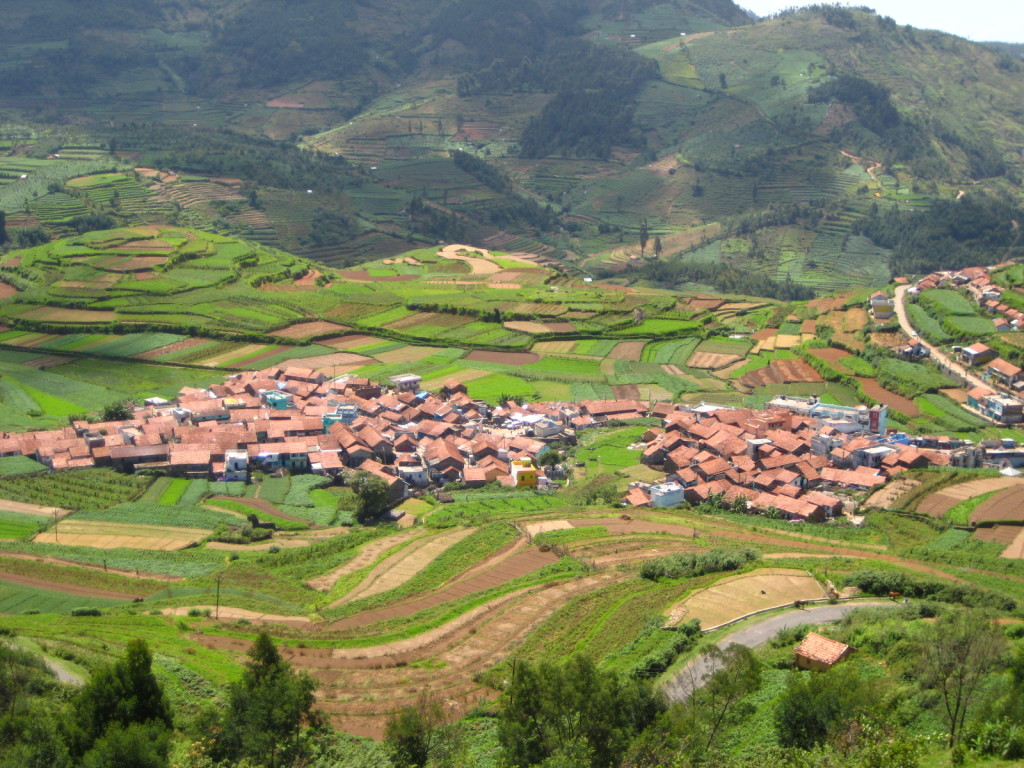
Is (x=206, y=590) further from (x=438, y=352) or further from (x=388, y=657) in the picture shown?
(x=438, y=352)

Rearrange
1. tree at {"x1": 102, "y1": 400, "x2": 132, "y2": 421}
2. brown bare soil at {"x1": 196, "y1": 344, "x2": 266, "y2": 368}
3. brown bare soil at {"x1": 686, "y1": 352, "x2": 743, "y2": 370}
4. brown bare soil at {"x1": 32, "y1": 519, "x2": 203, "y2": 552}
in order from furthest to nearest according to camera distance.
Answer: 1. brown bare soil at {"x1": 686, "y1": 352, "x2": 743, "y2": 370}
2. brown bare soil at {"x1": 196, "y1": 344, "x2": 266, "y2": 368}
3. tree at {"x1": 102, "y1": 400, "x2": 132, "y2": 421}
4. brown bare soil at {"x1": 32, "y1": 519, "x2": 203, "y2": 552}

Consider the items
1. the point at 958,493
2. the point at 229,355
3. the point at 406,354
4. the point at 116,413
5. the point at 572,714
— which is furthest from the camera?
the point at 406,354

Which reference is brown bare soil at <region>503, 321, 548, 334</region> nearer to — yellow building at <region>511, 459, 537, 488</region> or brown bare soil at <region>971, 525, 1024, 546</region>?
yellow building at <region>511, 459, 537, 488</region>

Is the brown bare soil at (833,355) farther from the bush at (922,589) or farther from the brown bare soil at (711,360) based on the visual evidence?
the bush at (922,589)

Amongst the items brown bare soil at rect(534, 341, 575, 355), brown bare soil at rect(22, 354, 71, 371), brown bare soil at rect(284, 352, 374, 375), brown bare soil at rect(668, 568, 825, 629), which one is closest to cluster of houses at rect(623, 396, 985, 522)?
brown bare soil at rect(668, 568, 825, 629)

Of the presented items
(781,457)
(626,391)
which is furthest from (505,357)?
(781,457)

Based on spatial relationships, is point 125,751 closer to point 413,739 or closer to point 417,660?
point 413,739

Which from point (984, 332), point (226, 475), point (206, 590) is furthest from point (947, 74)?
point (206, 590)
